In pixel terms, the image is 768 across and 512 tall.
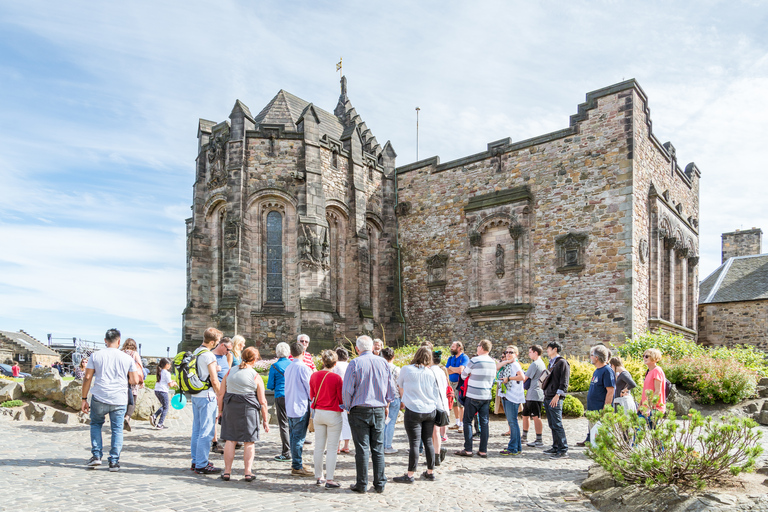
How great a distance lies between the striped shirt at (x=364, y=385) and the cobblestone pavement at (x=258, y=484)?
1.05 meters

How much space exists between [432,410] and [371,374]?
1.04 m

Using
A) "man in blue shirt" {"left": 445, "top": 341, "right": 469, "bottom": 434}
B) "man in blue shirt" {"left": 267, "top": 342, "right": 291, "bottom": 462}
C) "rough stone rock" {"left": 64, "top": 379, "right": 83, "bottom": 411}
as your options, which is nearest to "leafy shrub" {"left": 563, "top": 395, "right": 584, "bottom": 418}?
"man in blue shirt" {"left": 445, "top": 341, "right": 469, "bottom": 434}

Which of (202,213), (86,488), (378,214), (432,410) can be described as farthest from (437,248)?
(86,488)

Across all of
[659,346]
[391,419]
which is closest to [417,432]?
[391,419]

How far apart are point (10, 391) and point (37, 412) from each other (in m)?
1.50

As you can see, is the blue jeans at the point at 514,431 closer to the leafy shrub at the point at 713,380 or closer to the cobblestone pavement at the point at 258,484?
the cobblestone pavement at the point at 258,484

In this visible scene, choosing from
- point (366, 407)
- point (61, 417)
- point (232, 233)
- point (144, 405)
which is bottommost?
point (61, 417)

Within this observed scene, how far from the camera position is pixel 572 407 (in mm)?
12695

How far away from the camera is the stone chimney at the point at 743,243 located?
98.8ft

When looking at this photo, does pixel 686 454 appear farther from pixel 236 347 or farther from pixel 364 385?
pixel 236 347

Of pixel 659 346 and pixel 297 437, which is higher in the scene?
pixel 659 346

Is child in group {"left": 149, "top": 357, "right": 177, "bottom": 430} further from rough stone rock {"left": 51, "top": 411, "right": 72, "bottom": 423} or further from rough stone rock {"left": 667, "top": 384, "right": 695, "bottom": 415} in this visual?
rough stone rock {"left": 667, "top": 384, "right": 695, "bottom": 415}

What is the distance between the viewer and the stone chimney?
30.1m

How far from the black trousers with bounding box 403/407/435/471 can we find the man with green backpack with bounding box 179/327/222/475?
8.23 feet
